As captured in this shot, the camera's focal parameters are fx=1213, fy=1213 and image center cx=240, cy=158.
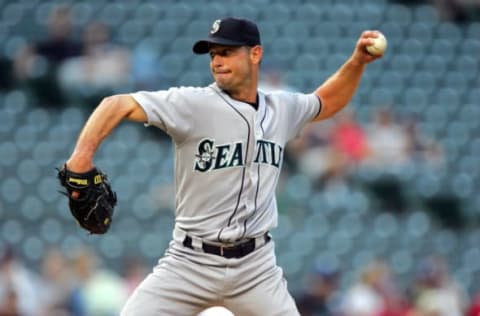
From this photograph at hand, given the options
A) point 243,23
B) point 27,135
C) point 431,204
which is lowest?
point 431,204

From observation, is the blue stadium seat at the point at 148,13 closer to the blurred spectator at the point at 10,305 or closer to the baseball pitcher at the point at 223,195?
the blurred spectator at the point at 10,305

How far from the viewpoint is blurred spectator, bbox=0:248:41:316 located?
29.5ft

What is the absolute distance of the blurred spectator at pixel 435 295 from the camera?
947cm

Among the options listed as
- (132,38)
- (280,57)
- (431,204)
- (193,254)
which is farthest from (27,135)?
(193,254)

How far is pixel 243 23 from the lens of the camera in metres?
5.16

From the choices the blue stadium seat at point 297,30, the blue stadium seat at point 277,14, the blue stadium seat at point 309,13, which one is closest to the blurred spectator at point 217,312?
the blue stadium seat at point 297,30

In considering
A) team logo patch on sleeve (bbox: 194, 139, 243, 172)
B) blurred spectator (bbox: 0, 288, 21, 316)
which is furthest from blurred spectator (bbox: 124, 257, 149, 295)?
team logo patch on sleeve (bbox: 194, 139, 243, 172)

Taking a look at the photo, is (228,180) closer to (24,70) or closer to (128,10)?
(24,70)

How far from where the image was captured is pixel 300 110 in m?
5.48

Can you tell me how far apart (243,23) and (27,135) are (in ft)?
21.9

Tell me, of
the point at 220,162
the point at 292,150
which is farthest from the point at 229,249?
the point at 292,150

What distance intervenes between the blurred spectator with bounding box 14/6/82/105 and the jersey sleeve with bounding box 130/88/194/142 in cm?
698

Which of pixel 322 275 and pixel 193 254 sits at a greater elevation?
pixel 193 254

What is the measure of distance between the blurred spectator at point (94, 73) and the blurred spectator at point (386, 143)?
8.08ft
